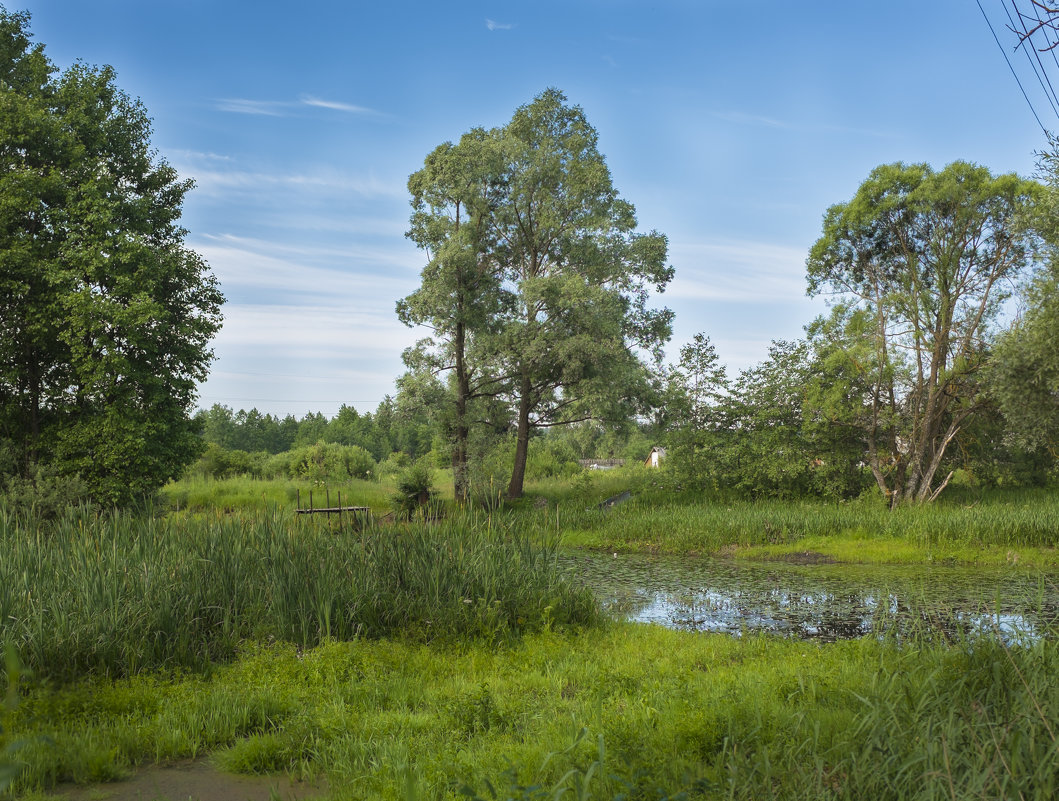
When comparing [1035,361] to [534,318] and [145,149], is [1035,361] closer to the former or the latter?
[534,318]

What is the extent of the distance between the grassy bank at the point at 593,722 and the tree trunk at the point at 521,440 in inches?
720

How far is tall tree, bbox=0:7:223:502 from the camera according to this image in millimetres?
18219

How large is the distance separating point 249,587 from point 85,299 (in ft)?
42.9

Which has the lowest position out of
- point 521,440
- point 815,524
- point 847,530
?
point 847,530

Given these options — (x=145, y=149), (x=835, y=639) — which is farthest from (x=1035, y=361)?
(x=145, y=149)

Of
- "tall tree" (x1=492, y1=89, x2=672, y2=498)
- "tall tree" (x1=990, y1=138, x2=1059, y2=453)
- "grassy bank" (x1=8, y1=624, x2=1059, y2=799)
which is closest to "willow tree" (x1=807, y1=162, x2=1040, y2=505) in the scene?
"tall tree" (x1=990, y1=138, x2=1059, y2=453)

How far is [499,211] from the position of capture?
25.1 metres

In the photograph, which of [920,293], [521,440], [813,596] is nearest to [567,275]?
[521,440]

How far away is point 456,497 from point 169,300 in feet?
33.6

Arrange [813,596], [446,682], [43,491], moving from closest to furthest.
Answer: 1. [446,682]
2. [813,596]
3. [43,491]

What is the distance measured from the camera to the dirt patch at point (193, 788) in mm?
4555

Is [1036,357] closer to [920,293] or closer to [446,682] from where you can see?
[920,293]

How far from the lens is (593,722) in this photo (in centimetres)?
501

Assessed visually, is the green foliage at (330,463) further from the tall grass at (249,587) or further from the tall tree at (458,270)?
the tall grass at (249,587)
